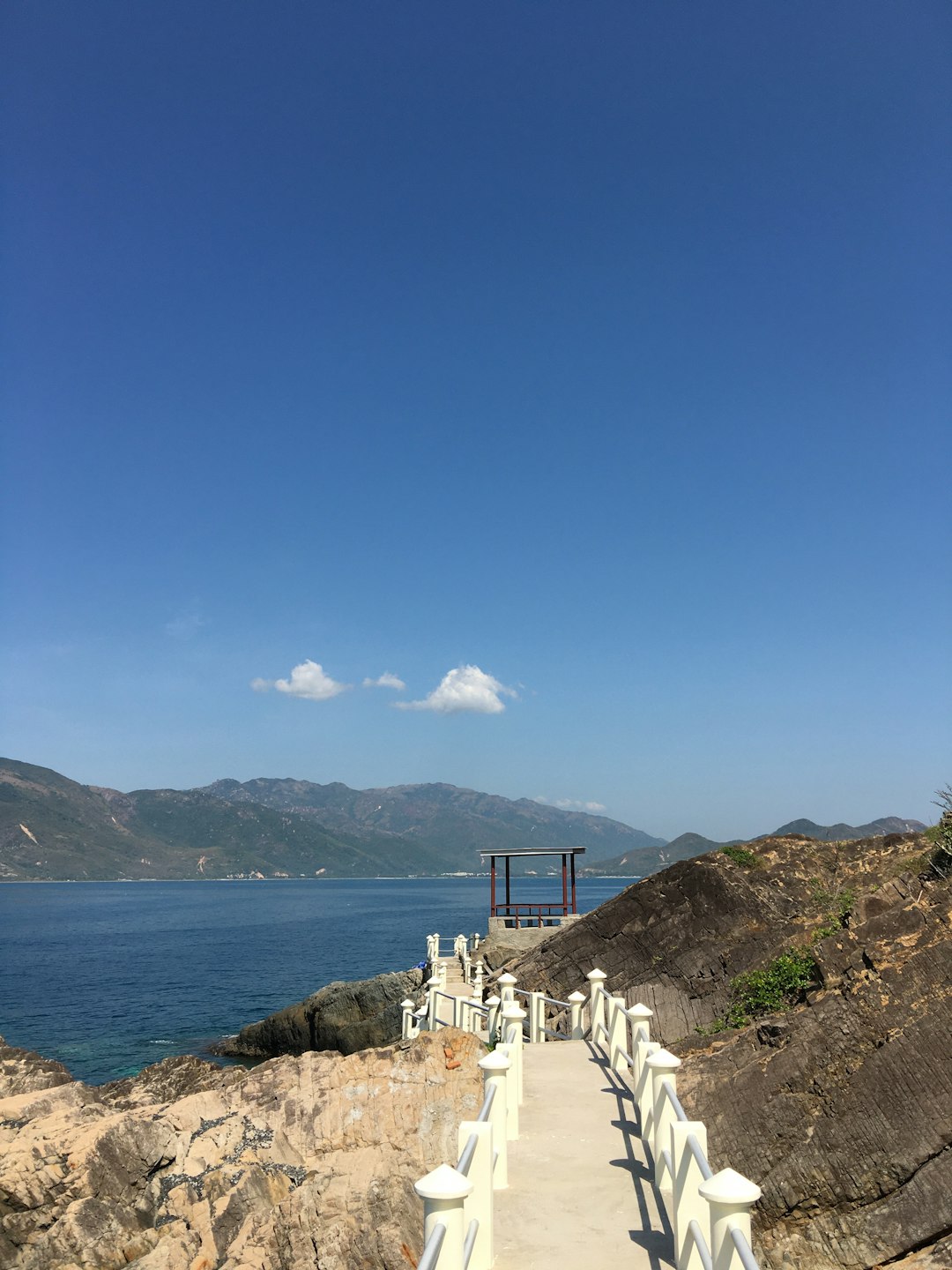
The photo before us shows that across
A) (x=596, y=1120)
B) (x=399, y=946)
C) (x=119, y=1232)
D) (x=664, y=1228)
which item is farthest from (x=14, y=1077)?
(x=399, y=946)

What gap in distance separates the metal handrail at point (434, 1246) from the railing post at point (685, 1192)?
2433mm

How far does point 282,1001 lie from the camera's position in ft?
184

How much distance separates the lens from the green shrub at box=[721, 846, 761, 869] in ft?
76.7

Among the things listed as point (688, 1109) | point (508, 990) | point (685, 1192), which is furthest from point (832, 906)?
point (685, 1192)

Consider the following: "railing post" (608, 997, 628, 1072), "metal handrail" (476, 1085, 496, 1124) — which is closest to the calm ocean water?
"railing post" (608, 997, 628, 1072)

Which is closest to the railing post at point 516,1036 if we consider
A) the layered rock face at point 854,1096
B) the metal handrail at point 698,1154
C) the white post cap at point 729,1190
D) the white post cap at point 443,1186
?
the layered rock face at point 854,1096

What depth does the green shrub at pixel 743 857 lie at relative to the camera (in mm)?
23375

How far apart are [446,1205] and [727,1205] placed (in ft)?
5.67

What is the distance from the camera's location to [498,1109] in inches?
354

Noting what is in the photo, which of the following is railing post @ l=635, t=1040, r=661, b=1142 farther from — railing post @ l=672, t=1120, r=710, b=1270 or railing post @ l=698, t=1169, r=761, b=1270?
railing post @ l=698, t=1169, r=761, b=1270

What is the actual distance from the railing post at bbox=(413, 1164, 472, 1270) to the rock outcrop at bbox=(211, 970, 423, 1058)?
3009cm

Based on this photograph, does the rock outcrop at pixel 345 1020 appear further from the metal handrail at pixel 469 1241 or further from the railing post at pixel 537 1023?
the metal handrail at pixel 469 1241

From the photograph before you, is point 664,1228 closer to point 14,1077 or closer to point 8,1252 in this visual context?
point 8,1252

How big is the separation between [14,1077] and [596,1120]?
18.4m
